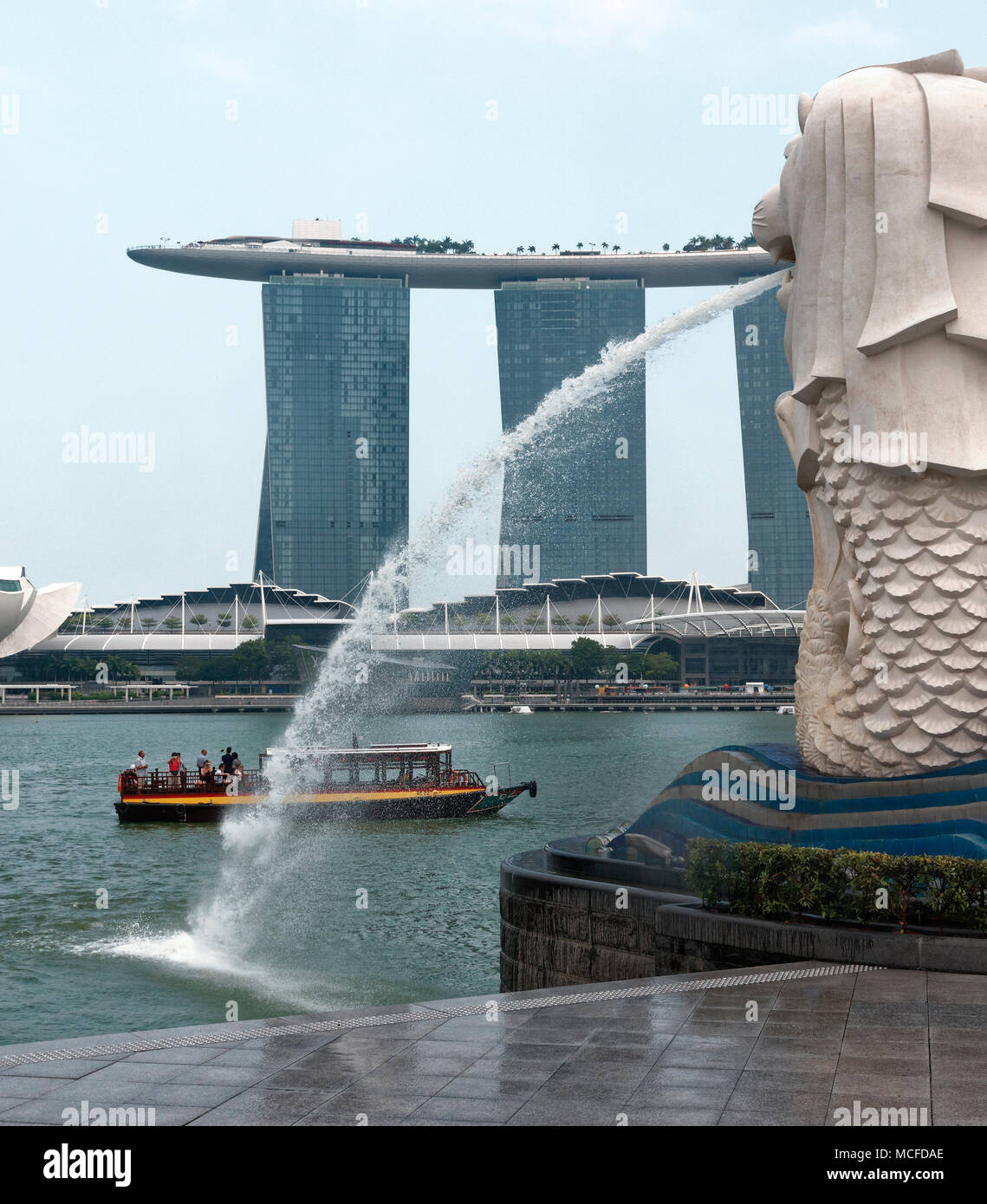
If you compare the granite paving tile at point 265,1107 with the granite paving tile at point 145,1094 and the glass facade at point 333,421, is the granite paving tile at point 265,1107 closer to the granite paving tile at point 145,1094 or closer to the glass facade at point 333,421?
the granite paving tile at point 145,1094

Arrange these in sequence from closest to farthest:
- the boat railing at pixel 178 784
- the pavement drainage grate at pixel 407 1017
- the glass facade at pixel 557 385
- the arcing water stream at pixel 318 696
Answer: the pavement drainage grate at pixel 407 1017 < the arcing water stream at pixel 318 696 < the boat railing at pixel 178 784 < the glass facade at pixel 557 385

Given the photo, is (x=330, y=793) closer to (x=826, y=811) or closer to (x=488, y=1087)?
(x=826, y=811)

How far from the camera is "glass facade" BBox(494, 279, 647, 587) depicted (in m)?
148

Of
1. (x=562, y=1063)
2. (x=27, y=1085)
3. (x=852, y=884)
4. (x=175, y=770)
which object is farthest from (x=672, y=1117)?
(x=175, y=770)

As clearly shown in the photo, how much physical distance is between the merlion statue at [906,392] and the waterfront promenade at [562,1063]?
4088 mm

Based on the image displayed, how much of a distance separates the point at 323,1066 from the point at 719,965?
3.89 metres

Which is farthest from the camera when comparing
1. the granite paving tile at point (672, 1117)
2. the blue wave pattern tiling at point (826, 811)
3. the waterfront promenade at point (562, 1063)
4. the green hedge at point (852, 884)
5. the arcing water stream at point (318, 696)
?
the arcing water stream at point (318, 696)

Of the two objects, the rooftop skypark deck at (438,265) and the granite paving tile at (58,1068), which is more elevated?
the rooftop skypark deck at (438,265)

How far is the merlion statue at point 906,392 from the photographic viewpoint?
42.1 feet

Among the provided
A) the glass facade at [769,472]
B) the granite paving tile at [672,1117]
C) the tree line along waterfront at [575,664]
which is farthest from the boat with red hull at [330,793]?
the glass facade at [769,472]

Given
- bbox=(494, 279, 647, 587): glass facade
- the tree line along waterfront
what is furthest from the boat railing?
bbox=(494, 279, 647, 587): glass facade

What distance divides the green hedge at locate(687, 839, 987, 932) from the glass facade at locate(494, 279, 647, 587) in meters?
135

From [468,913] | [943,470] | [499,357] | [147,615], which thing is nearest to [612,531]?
[499,357]
